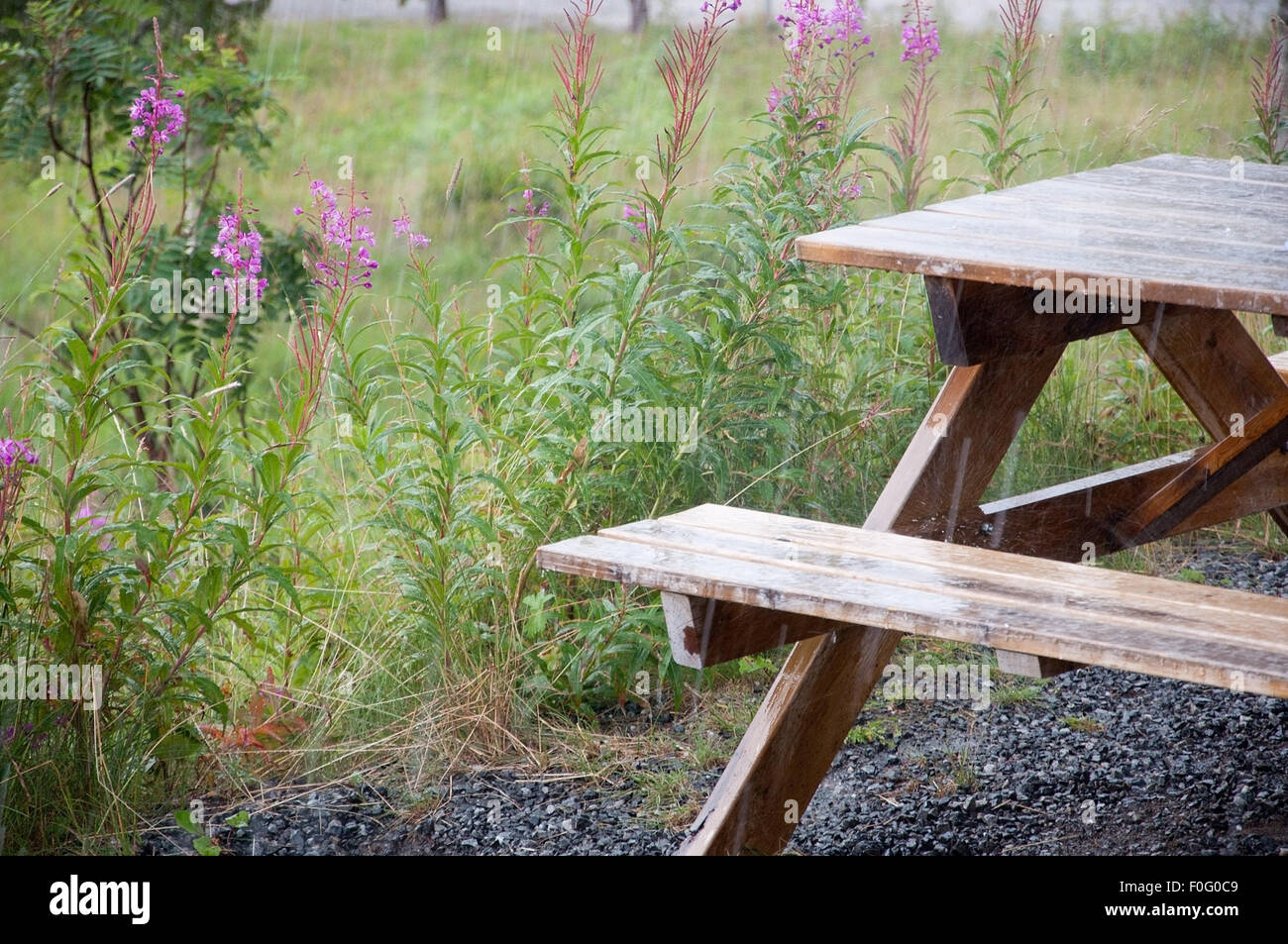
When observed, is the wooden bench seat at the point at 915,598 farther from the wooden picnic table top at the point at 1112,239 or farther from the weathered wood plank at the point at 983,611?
the wooden picnic table top at the point at 1112,239

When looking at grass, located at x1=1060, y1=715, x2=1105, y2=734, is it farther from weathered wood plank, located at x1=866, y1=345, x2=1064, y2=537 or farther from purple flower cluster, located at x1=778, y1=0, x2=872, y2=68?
purple flower cluster, located at x1=778, y1=0, x2=872, y2=68

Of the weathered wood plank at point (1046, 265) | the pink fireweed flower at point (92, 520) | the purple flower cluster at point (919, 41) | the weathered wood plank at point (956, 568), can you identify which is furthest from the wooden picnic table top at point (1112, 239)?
the pink fireweed flower at point (92, 520)

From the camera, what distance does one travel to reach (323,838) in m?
2.80

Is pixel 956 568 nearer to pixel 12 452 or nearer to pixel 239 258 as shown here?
pixel 239 258

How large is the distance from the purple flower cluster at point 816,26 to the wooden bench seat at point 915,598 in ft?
5.04

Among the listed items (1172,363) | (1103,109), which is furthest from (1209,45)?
(1172,363)

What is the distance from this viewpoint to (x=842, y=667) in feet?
7.82

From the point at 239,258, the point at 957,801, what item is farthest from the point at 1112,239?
the point at 239,258

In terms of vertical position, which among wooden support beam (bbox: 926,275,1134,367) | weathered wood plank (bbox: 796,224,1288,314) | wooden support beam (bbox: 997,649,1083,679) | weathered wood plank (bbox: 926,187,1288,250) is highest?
weathered wood plank (bbox: 926,187,1288,250)

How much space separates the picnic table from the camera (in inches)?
75.7

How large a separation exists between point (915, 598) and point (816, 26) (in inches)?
78.9

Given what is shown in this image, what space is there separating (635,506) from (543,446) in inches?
13.1

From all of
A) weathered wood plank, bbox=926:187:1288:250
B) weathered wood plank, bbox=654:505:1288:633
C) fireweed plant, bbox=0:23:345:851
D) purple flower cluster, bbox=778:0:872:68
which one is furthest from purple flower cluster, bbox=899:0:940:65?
weathered wood plank, bbox=654:505:1288:633
